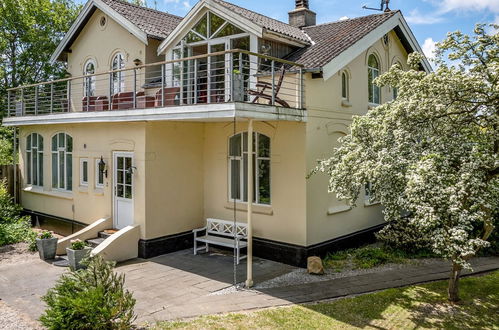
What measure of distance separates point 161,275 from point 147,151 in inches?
136

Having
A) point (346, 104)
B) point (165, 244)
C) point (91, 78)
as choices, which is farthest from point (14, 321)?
point (91, 78)

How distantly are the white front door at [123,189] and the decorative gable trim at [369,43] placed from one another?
6.21 meters

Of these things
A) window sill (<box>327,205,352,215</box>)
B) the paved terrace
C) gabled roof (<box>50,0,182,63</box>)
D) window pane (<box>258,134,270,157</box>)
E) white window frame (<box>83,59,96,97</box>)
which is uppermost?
gabled roof (<box>50,0,182,63</box>)

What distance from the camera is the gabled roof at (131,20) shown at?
47.0ft

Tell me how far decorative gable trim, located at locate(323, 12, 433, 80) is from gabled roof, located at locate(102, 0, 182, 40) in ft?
21.4

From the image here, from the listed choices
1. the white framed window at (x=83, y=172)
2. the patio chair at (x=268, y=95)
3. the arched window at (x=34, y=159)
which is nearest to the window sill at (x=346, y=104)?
the patio chair at (x=268, y=95)

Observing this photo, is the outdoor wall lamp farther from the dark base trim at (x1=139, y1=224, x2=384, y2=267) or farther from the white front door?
the dark base trim at (x1=139, y1=224, x2=384, y2=267)

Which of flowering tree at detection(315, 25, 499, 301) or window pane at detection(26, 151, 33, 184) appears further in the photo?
window pane at detection(26, 151, 33, 184)

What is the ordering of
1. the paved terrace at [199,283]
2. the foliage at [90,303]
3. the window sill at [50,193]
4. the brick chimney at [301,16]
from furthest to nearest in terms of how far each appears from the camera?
the brick chimney at [301,16] → the window sill at [50,193] → the paved terrace at [199,283] → the foliage at [90,303]

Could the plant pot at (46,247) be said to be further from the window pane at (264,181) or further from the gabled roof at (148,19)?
the gabled roof at (148,19)

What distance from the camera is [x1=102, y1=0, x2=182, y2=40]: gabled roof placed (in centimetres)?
1445

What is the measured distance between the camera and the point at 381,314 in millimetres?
7934

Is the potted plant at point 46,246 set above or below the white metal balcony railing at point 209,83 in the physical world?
below

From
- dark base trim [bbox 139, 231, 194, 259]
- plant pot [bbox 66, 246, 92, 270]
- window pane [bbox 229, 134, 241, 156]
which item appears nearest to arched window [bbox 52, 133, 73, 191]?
plant pot [bbox 66, 246, 92, 270]
